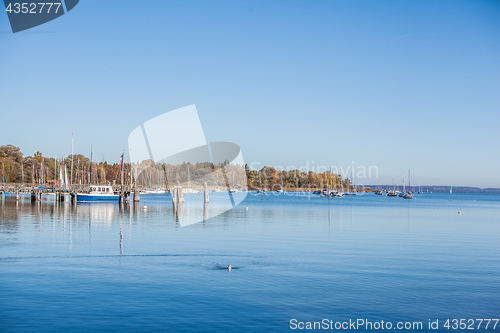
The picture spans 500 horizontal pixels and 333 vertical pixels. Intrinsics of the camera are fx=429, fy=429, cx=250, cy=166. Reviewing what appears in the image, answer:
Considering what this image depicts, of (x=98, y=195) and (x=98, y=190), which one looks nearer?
(x=98, y=195)

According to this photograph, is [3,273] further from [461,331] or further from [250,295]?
[461,331]

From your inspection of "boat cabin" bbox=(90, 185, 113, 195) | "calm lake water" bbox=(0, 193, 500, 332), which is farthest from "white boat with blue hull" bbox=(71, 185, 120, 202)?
"calm lake water" bbox=(0, 193, 500, 332)

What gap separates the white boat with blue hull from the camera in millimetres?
83250

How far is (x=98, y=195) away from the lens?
83875 millimetres

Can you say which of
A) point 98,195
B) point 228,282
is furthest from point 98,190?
point 228,282

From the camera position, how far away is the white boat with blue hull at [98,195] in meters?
83.2

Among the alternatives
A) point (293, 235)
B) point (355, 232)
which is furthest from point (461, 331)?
point (355, 232)

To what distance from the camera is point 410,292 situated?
18.8m

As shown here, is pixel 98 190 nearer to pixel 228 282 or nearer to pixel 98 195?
pixel 98 195

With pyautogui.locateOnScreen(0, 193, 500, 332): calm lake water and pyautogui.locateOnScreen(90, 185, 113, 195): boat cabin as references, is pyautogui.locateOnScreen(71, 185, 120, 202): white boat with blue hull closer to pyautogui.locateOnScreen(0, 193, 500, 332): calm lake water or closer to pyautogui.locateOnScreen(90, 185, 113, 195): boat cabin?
pyautogui.locateOnScreen(90, 185, 113, 195): boat cabin

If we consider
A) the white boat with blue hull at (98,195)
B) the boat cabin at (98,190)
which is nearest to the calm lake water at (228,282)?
the white boat with blue hull at (98,195)

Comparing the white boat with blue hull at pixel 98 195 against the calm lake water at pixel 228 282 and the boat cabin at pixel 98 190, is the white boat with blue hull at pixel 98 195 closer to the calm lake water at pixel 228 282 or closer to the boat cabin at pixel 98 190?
the boat cabin at pixel 98 190

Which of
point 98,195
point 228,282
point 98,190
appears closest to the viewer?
point 228,282

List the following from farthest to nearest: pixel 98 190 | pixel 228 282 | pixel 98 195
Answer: pixel 98 190 → pixel 98 195 → pixel 228 282
